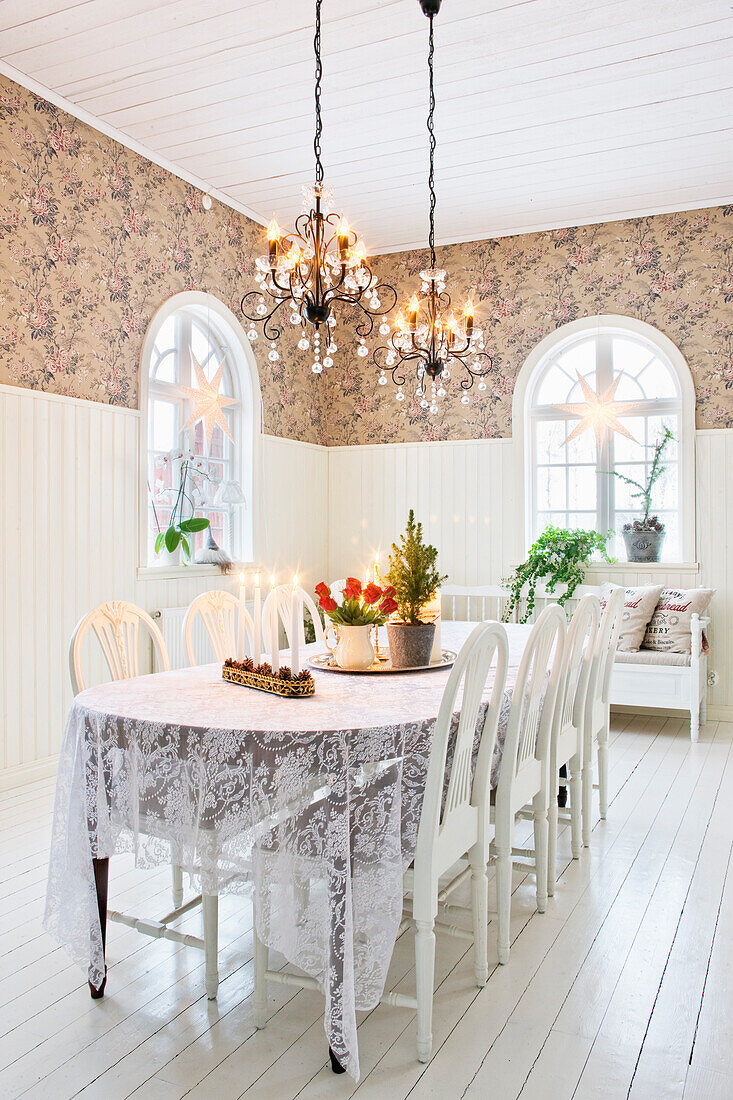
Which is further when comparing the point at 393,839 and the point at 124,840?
the point at 124,840

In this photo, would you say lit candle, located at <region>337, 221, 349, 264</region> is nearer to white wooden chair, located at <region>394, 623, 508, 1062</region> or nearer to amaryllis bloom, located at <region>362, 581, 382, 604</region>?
amaryllis bloom, located at <region>362, 581, 382, 604</region>

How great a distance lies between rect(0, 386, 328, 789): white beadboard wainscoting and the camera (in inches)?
148

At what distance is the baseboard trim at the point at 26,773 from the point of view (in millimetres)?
3732

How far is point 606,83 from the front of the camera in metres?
3.85

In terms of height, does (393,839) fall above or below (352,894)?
above

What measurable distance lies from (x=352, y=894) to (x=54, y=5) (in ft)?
11.2

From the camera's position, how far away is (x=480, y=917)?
2178mm

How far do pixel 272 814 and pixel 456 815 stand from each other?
47cm

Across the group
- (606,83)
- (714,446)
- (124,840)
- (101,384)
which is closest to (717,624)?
(714,446)

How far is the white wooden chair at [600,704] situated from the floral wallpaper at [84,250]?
8.88ft

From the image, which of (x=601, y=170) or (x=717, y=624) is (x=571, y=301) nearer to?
(x=601, y=170)

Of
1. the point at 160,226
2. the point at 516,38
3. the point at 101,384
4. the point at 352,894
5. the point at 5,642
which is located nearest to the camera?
the point at 352,894

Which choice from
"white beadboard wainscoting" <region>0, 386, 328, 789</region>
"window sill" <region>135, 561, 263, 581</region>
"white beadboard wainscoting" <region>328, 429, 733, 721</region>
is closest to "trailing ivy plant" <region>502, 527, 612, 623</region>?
"white beadboard wainscoting" <region>328, 429, 733, 721</region>

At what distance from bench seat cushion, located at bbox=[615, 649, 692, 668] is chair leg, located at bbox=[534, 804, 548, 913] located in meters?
2.48
